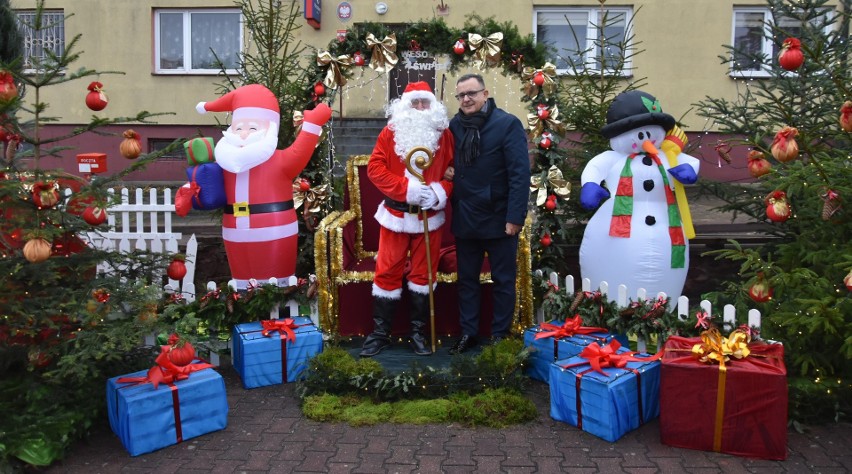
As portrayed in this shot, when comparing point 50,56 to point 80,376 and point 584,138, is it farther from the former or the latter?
point 584,138

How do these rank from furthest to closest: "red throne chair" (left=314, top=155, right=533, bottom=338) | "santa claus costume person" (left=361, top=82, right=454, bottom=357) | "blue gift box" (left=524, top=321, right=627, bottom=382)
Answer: "red throne chair" (left=314, top=155, right=533, bottom=338) → "santa claus costume person" (left=361, top=82, right=454, bottom=357) → "blue gift box" (left=524, top=321, right=627, bottom=382)

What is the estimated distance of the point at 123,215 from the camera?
6828 mm

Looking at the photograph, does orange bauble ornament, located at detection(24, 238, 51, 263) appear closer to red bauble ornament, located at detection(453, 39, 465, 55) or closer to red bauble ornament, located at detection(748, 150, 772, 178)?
red bauble ornament, located at detection(453, 39, 465, 55)


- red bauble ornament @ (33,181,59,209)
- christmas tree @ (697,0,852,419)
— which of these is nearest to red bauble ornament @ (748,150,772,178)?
christmas tree @ (697,0,852,419)

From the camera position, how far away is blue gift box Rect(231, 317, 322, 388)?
486 cm

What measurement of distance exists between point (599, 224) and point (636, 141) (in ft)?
2.14

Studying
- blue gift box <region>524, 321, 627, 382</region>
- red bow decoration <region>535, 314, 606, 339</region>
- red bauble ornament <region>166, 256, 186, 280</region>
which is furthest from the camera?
red bow decoration <region>535, 314, 606, 339</region>

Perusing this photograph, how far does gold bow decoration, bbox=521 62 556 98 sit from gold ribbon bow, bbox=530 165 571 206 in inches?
24.7

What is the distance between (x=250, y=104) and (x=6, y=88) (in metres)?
1.87

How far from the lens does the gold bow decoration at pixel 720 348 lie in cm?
384

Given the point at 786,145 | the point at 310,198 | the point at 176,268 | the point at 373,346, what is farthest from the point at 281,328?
the point at 786,145

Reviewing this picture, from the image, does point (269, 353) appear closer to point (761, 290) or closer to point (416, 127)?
point (416, 127)

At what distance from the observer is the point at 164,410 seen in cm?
396

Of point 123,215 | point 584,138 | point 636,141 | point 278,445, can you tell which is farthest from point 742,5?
point 278,445
